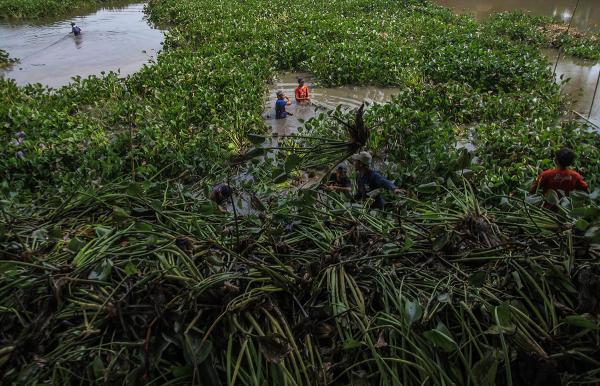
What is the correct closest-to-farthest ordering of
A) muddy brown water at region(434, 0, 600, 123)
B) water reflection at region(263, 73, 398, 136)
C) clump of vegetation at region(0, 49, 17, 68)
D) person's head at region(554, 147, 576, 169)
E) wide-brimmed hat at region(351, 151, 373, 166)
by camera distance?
person's head at region(554, 147, 576, 169) < wide-brimmed hat at region(351, 151, 373, 166) < water reflection at region(263, 73, 398, 136) < muddy brown water at region(434, 0, 600, 123) < clump of vegetation at region(0, 49, 17, 68)

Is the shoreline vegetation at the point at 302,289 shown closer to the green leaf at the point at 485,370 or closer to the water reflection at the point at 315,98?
the green leaf at the point at 485,370

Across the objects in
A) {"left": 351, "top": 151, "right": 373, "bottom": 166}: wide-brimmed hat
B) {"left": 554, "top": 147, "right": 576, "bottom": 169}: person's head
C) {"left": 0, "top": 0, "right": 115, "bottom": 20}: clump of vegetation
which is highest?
{"left": 0, "top": 0, "right": 115, "bottom": 20}: clump of vegetation

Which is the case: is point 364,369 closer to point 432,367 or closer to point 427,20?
point 432,367

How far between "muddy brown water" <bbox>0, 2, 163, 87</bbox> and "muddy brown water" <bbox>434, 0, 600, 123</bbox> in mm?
12327

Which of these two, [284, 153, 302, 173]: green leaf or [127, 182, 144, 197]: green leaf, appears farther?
[127, 182, 144, 197]: green leaf

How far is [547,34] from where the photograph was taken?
14.7 m

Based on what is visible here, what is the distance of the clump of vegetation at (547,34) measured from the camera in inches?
501

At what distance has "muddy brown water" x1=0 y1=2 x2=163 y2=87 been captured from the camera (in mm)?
12922

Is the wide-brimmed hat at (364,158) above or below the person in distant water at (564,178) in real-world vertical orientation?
above

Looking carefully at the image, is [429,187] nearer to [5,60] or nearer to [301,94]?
[301,94]

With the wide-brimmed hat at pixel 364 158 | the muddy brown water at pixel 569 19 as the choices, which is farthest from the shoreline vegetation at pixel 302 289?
the muddy brown water at pixel 569 19

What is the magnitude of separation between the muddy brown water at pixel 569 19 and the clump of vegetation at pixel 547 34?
0.35m

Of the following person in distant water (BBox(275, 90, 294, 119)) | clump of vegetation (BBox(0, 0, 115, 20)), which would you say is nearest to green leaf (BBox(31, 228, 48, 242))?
person in distant water (BBox(275, 90, 294, 119))

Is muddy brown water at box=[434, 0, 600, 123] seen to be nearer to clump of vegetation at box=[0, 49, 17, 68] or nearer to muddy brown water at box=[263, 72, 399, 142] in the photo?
muddy brown water at box=[263, 72, 399, 142]
